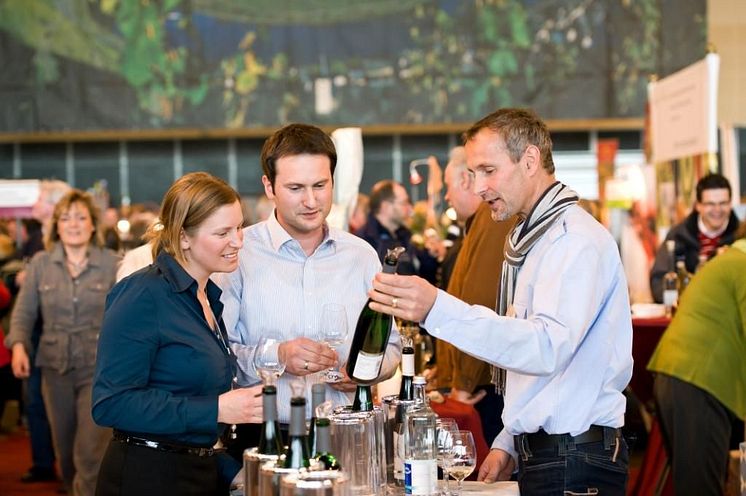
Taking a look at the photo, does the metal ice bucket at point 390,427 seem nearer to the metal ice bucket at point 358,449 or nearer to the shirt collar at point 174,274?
the metal ice bucket at point 358,449

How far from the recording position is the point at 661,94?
8258mm

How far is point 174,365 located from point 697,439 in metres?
2.53

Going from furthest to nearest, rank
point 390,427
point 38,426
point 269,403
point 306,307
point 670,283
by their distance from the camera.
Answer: point 670,283 < point 38,426 < point 306,307 < point 390,427 < point 269,403

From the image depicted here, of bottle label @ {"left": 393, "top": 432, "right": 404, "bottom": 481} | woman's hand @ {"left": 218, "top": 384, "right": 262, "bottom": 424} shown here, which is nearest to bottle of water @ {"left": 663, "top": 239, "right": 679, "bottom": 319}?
bottle label @ {"left": 393, "top": 432, "right": 404, "bottom": 481}

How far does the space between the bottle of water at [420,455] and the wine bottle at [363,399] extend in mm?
138

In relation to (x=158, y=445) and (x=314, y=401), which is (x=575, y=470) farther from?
(x=158, y=445)

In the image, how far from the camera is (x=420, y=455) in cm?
243

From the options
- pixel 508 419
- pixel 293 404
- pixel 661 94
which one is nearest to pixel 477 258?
pixel 508 419

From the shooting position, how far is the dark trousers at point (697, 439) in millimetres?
4344

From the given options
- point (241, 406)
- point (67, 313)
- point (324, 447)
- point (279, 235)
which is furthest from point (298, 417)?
point (67, 313)

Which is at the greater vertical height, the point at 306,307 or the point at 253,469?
the point at 306,307

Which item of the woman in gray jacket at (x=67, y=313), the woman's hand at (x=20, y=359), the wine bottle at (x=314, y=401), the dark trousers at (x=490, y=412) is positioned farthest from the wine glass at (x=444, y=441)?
the woman's hand at (x=20, y=359)

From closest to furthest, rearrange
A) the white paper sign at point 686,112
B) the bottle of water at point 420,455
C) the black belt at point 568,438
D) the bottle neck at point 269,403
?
the bottle neck at point 269,403 < the bottle of water at point 420,455 < the black belt at point 568,438 < the white paper sign at point 686,112

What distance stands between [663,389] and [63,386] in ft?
10.1
